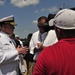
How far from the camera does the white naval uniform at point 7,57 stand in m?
4.16

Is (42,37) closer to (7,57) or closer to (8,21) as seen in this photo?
(8,21)

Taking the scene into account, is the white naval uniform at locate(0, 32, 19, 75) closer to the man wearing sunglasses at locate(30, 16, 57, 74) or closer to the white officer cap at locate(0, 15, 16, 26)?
the white officer cap at locate(0, 15, 16, 26)

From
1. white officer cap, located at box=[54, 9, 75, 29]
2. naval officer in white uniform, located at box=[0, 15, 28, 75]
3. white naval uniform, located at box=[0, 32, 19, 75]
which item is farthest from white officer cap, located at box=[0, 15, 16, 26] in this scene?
white officer cap, located at box=[54, 9, 75, 29]

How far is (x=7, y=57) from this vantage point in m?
4.16

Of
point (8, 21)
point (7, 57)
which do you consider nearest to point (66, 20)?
point (7, 57)

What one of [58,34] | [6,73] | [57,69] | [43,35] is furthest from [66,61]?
[43,35]

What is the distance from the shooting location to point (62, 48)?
2.33 m

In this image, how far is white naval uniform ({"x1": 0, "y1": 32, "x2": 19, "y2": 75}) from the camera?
4155mm

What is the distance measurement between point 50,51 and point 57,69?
16 centimetres

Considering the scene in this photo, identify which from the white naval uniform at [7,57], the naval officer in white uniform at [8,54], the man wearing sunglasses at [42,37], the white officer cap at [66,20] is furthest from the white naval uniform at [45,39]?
the white officer cap at [66,20]

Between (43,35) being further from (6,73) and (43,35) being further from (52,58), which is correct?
(52,58)

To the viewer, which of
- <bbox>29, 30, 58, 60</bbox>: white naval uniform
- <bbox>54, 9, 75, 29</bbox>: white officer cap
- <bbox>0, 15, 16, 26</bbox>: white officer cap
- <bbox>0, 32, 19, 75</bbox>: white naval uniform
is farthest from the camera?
<bbox>29, 30, 58, 60</bbox>: white naval uniform

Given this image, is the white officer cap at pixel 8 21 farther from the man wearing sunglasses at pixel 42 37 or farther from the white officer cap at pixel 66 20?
the white officer cap at pixel 66 20

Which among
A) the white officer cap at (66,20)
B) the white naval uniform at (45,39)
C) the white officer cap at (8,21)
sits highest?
the white officer cap at (66,20)
